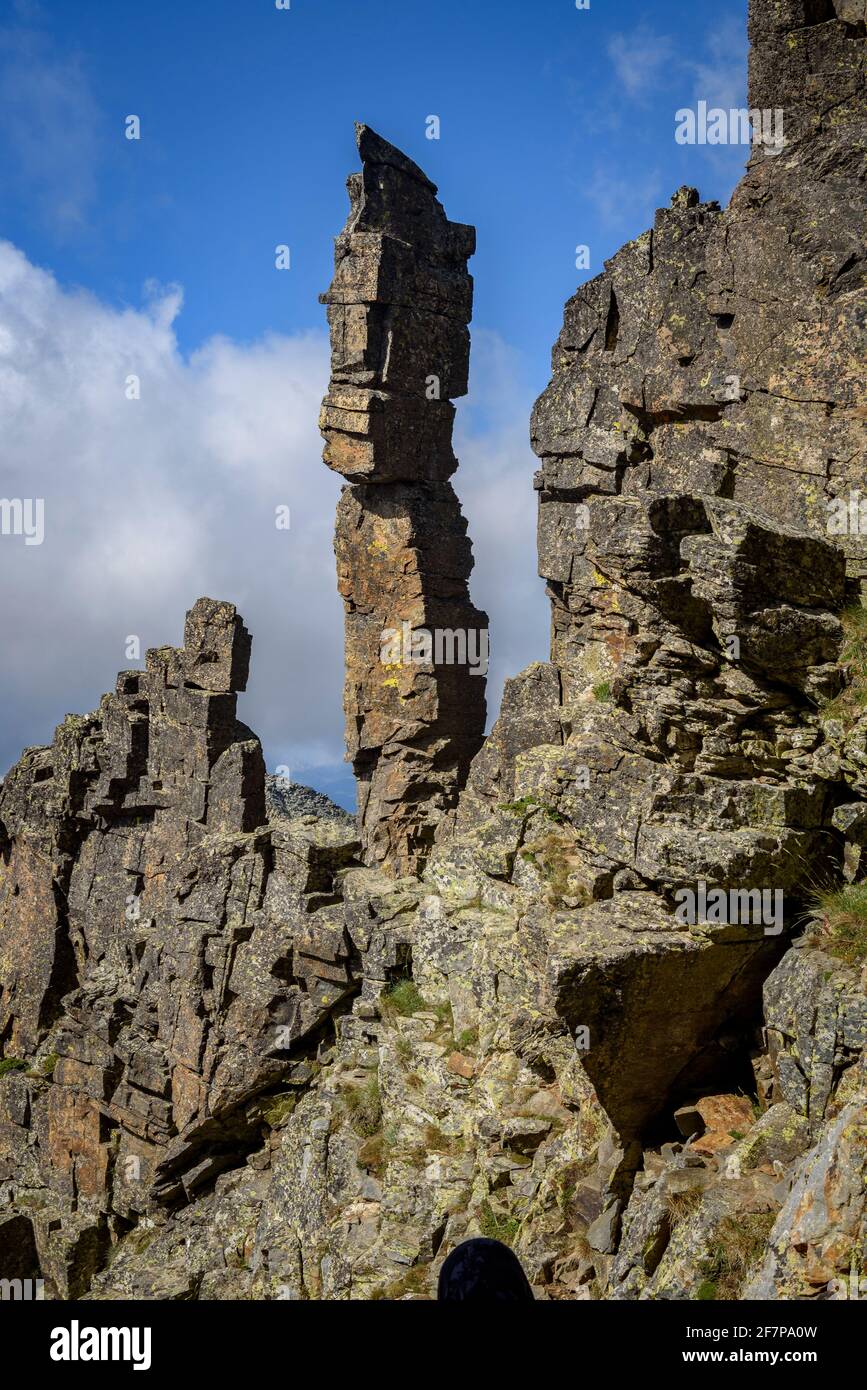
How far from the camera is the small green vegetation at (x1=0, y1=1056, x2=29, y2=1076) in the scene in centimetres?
3669

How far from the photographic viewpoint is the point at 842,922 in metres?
13.5

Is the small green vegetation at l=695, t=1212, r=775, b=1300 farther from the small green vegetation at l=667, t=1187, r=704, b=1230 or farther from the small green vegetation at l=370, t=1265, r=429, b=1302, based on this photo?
the small green vegetation at l=370, t=1265, r=429, b=1302

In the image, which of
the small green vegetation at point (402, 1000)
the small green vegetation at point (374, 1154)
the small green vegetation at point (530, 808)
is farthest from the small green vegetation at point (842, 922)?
the small green vegetation at point (402, 1000)

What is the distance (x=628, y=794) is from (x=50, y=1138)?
25.1m

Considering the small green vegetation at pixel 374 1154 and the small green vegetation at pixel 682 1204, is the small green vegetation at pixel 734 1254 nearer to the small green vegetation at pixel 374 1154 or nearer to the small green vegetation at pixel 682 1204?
the small green vegetation at pixel 682 1204

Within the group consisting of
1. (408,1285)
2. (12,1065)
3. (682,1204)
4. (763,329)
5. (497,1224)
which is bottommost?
(408,1285)

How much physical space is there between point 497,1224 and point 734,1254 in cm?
492

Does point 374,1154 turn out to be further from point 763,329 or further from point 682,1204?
point 763,329

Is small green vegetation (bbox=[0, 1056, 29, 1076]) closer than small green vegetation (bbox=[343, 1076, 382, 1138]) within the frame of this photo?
No

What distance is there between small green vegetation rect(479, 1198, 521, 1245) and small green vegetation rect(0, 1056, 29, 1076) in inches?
970

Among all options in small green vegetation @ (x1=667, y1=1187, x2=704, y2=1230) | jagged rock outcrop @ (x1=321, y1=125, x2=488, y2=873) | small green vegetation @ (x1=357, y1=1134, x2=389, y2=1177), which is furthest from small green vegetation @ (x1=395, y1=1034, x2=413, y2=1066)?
jagged rock outcrop @ (x1=321, y1=125, x2=488, y2=873)

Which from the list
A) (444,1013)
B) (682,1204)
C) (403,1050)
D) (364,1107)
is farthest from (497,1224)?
(364,1107)

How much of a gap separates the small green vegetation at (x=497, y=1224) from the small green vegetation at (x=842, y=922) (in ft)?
17.6
